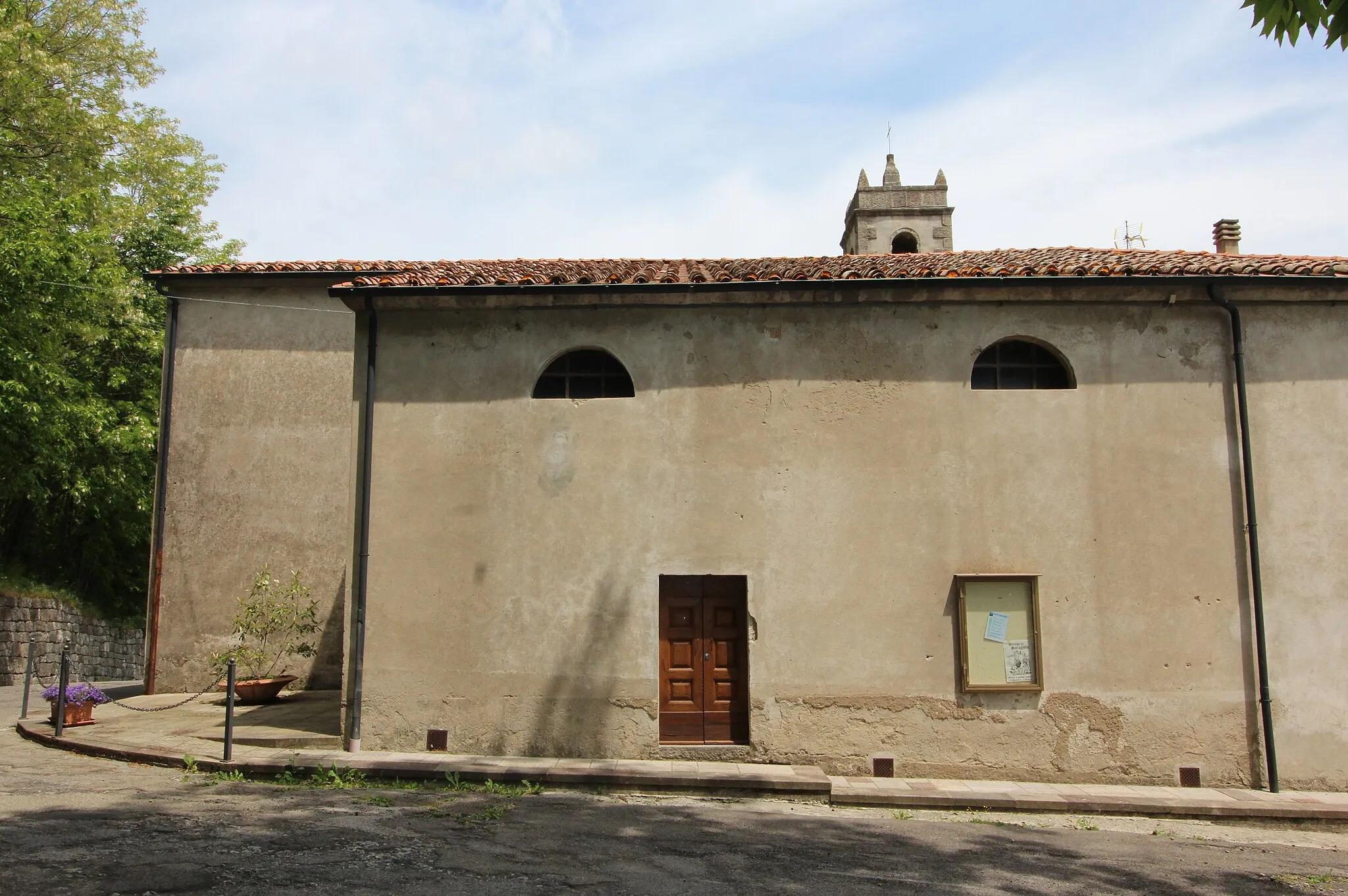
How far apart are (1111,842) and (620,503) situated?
19.0ft

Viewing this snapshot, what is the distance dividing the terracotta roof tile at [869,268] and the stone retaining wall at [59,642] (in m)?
11.3

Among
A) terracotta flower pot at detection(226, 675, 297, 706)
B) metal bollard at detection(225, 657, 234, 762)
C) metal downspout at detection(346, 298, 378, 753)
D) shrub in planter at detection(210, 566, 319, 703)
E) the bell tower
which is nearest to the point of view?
metal bollard at detection(225, 657, 234, 762)

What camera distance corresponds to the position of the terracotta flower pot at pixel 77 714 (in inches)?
478

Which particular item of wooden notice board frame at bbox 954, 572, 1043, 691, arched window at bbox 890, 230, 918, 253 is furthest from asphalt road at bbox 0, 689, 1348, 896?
arched window at bbox 890, 230, 918, 253

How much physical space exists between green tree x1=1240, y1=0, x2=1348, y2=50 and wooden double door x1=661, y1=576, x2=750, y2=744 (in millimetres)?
7272

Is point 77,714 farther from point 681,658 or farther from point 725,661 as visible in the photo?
point 725,661

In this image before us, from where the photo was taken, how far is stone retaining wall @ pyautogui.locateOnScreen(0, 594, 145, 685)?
18.6m

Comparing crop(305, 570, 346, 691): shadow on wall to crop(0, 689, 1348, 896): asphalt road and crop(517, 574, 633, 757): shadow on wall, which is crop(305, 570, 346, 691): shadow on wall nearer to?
crop(0, 689, 1348, 896): asphalt road

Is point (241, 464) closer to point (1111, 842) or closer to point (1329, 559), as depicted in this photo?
point (1111, 842)

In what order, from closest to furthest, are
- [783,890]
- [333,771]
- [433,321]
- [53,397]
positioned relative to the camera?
[783,890]
[333,771]
[433,321]
[53,397]

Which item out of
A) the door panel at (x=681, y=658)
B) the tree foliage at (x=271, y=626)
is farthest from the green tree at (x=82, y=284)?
the door panel at (x=681, y=658)

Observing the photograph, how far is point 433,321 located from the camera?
37.6ft

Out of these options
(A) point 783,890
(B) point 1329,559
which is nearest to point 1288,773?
(B) point 1329,559

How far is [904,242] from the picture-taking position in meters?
22.2
